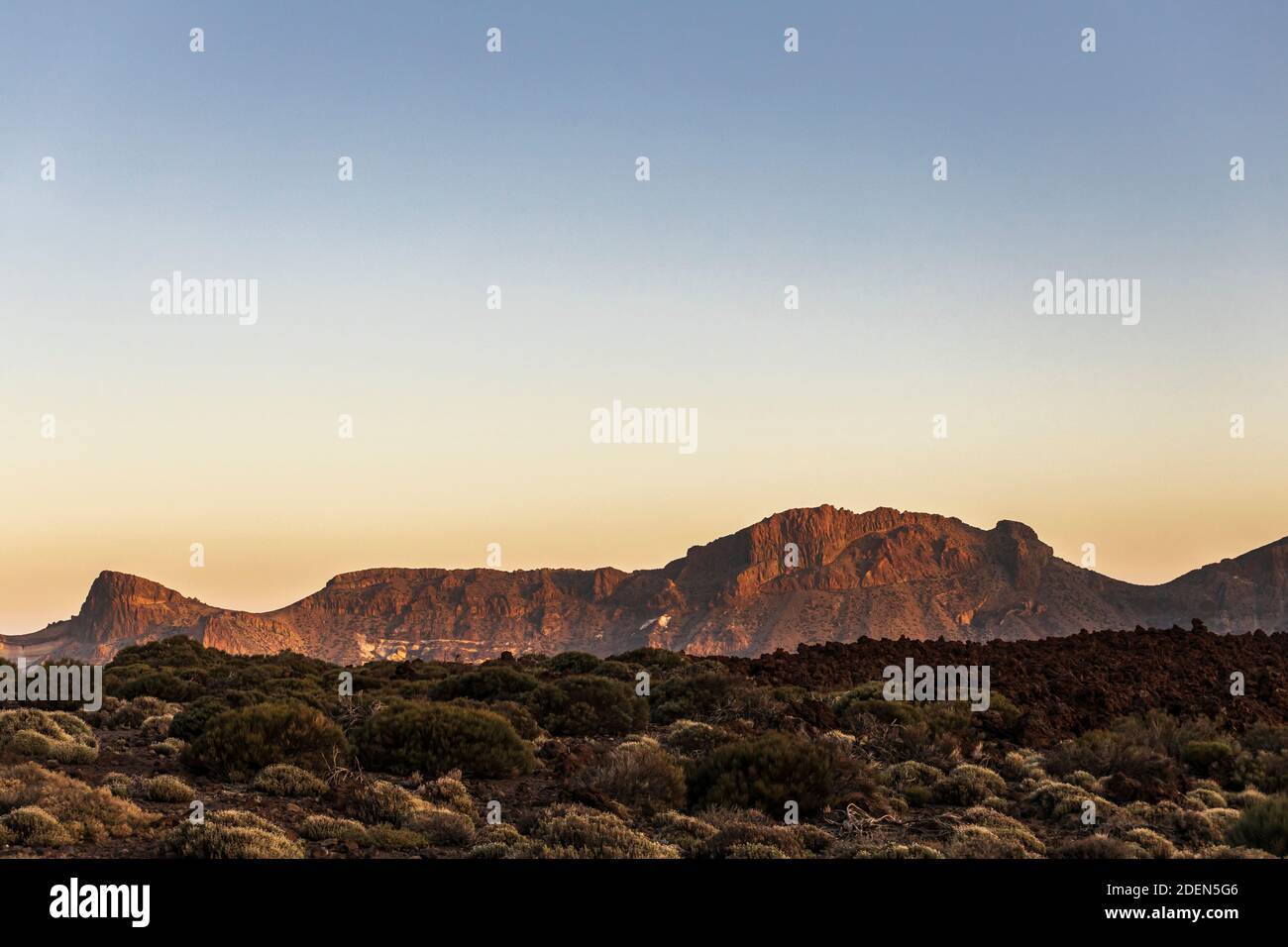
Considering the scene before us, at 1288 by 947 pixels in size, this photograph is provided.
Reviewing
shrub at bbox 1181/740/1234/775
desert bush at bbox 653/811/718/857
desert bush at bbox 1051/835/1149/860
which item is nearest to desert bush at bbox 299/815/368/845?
desert bush at bbox 653/811/718/857

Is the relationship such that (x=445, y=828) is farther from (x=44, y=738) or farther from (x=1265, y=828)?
(x=1265, y=828)

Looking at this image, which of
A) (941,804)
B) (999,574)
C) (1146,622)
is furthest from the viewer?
(999,574)

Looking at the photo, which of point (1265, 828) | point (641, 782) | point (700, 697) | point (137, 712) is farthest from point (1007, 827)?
point (137, 712)

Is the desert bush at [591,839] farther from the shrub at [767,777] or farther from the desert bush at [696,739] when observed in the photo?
the desert bush at [696,739]

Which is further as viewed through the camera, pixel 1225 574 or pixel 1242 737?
pixel 1225 574

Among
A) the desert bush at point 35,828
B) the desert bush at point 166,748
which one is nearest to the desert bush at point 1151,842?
the desert bush at point 35,828

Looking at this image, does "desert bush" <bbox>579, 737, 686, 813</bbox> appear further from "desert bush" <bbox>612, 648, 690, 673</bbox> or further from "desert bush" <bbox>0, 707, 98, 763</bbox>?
"desert bush" <bbox>612, 648, 690, 673</bbox>
